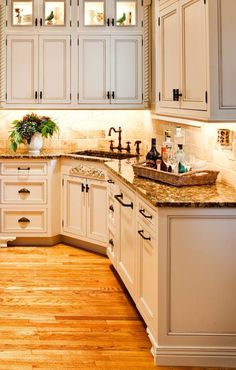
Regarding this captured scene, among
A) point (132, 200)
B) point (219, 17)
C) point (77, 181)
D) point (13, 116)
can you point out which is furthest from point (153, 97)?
point (219, 17)

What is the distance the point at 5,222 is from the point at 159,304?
3158 millimetres

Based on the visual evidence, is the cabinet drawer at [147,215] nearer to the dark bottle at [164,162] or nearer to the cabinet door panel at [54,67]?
the dark bottle at [164,162]

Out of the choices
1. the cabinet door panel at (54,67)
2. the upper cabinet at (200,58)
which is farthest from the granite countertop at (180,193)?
the cabinet door panel at (54,67)

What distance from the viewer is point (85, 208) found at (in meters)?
5.75

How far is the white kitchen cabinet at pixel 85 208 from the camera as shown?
5566 mm

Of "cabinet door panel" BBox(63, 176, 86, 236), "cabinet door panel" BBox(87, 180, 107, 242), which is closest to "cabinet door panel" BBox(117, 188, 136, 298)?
"cabinet door panel" BBox(87, 180, 107, 242)

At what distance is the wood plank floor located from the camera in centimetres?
327

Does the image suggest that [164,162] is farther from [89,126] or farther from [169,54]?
[89,126]

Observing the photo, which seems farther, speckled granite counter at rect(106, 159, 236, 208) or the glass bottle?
the glass bottle

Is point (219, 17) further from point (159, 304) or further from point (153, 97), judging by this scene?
point (153, 97)

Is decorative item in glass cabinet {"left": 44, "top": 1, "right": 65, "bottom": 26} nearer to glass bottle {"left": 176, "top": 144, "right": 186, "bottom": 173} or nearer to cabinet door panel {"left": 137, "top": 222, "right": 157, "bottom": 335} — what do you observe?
glass bottle {"left": 176, "top": 144, "right": 186, "bottom": 173}

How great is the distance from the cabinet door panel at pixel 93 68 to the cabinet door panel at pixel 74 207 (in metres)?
0.88

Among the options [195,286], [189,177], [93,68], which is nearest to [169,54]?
[189,177]

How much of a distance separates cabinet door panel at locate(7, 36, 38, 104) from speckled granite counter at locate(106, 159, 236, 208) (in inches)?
89.2
